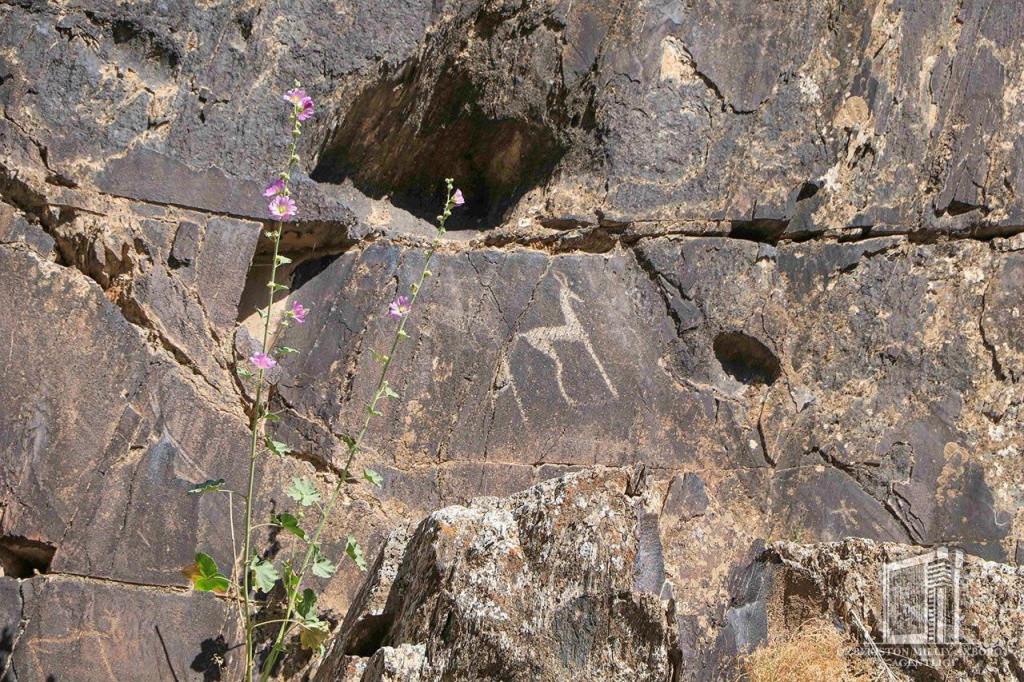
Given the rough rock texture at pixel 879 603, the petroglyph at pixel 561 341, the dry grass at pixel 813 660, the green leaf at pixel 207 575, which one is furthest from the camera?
the petroglyph at pixel 561 341

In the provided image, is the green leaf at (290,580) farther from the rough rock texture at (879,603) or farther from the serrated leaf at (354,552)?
the rough rock texture at (879,603)

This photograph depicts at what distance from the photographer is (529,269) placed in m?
4.85

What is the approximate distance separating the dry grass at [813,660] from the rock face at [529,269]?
0.41 metres

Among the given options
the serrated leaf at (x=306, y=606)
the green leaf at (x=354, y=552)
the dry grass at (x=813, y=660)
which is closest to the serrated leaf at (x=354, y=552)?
the green leaf at (x=354, y=552)

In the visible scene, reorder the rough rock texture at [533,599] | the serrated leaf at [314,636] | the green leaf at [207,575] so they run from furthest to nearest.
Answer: the serrated leaf at [314,636] < the green leaf at [207,575] < the rough rock texture at [533,599]

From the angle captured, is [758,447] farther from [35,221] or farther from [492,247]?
[35,221]

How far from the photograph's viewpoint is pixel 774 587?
4.23 m

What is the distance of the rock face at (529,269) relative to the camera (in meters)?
4.14

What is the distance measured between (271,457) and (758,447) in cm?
191

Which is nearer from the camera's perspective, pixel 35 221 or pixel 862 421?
pixel 35 221

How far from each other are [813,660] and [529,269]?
189cm

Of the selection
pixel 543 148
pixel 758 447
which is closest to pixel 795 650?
pixel 758 447

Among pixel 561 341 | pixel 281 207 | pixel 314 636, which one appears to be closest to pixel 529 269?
pixel 561 341

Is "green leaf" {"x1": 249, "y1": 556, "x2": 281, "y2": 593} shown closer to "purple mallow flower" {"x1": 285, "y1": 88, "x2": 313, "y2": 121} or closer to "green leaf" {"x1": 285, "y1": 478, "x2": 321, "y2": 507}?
"green leaf" {"x1": 285, "y1": 478, "x2": 321, "y2": 507}
